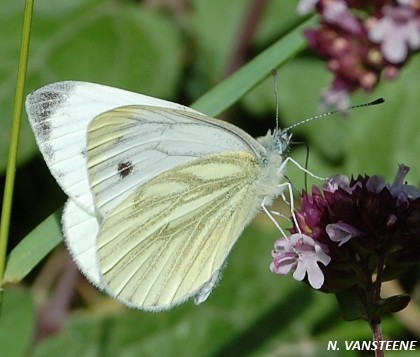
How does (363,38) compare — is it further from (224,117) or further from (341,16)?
(224,117)

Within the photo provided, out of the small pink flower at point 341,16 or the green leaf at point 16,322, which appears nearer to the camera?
the green leaf at point 16,322

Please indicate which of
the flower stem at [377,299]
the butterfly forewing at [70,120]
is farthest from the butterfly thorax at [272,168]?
the flower stem at [377,299]

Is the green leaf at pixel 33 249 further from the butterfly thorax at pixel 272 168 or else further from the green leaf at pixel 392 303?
the green leaf at pixel 392 303

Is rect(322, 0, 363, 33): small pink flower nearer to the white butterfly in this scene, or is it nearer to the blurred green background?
the blurred green background

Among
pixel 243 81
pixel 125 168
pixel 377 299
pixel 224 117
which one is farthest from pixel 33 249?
pixel 224 117

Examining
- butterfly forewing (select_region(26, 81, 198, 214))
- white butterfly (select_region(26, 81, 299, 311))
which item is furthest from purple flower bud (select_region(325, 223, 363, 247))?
butterfly forewing (select_region(26, 81, 198, 214))
